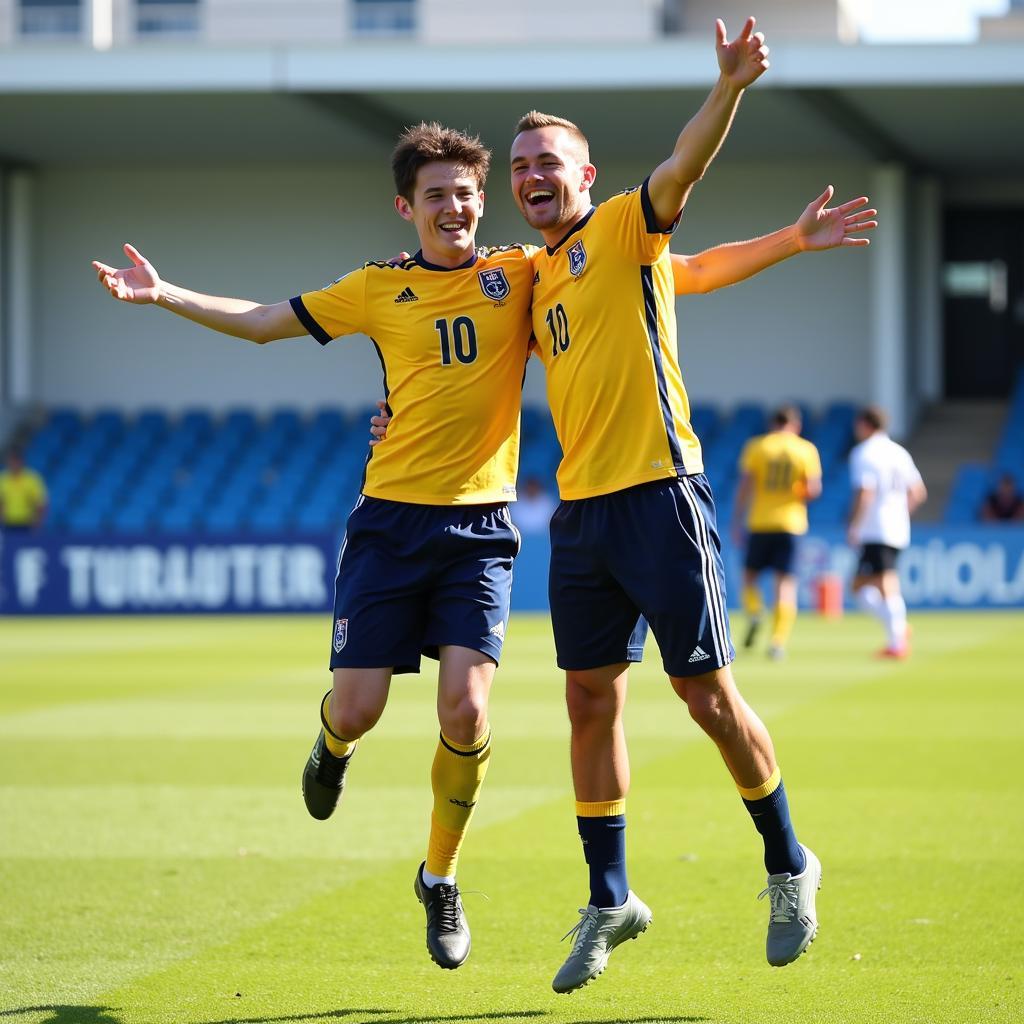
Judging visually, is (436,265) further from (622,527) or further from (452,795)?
(452,795)

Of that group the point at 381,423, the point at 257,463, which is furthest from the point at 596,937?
the point at 257,463

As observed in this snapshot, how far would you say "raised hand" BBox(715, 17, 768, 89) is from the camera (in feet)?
14.6

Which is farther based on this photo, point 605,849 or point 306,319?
point 306,319

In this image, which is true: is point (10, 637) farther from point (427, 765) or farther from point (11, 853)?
point (11, 853)

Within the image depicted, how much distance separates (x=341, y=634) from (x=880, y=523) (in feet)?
34.9

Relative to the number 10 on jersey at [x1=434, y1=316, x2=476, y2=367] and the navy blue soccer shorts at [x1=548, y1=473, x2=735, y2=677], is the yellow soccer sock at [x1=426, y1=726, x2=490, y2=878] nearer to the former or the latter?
the navy blue soccer shorts at [x1=548, y1=473, x2=735, y2=677]

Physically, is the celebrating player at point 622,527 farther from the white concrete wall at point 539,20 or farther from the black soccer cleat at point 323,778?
the white concrete wall at point 539,20

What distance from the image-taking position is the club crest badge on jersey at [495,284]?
17.4ft

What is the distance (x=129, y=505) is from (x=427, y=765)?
18.4 m

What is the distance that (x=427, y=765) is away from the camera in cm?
933

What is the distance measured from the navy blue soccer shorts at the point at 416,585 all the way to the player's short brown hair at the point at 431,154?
1.02 metres

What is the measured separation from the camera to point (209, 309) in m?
5.42

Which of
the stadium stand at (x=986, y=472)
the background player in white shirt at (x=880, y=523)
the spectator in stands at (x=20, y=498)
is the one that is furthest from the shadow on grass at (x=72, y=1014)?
the stadium stand at (x=986, y=472)

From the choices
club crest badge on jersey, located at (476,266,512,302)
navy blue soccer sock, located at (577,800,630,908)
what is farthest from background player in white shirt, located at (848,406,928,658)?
navy blue soccer sock, located at (577,800,630,908)
